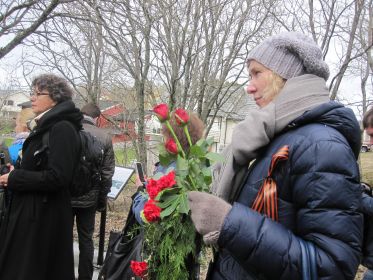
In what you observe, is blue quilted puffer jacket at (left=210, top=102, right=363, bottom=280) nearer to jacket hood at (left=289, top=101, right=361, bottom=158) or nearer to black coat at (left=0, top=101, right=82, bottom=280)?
jacket hood at (left=289, top=101, right=361, bottom=158)

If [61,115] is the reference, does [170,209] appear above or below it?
below

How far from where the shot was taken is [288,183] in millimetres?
1270

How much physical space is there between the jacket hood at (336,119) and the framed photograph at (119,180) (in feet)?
12.7

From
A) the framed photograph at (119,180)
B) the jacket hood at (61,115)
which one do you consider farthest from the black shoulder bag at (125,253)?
the framed photograph at (119,180)

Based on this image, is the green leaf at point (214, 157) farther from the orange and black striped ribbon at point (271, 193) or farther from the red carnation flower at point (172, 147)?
the orange and black striped ribbon at point (271, 193)

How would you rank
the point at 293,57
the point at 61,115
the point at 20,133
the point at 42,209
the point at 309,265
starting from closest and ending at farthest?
1. the point at 309,265
2. the point at 293,57
3. the point at 42,209
4. the point at 61,115
5. the point at 20,133

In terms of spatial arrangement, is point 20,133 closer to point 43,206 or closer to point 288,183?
point 43,206

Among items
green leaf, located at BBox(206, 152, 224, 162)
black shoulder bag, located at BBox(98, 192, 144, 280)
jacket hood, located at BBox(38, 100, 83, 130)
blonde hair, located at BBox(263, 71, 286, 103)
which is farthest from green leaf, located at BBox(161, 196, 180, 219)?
jacket hood, located at BBox(38, 100, 83, 130)

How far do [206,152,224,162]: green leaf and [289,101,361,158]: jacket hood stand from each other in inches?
16.1

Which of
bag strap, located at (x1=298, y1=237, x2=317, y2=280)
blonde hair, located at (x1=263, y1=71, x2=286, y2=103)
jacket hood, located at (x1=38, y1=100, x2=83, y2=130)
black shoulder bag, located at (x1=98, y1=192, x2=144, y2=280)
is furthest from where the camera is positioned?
jacket hood, located at (x1=38, y1=100, x2=83, y2=130)

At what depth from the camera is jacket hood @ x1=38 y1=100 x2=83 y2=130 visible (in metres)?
2.99

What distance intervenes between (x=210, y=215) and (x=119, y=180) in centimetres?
393

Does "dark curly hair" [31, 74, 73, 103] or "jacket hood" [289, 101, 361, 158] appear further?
"dark curly hair" [31, 74, 73, 103]

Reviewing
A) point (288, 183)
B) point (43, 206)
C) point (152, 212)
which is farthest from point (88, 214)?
point (288, 183)
